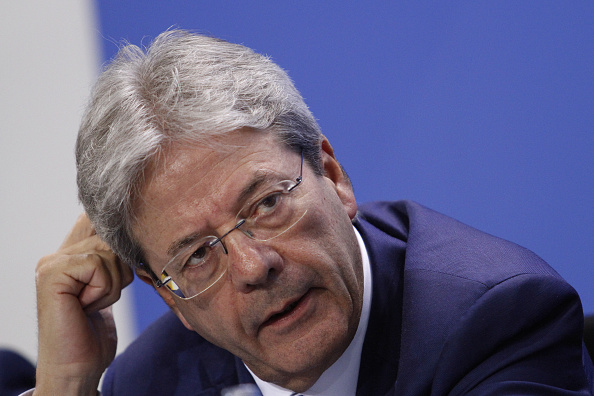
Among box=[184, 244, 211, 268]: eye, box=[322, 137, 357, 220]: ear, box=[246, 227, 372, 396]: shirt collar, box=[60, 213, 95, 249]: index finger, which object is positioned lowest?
box=[246, 227, 372, 396]: shirt collar

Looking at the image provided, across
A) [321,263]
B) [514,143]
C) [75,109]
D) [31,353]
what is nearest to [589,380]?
[321,263]

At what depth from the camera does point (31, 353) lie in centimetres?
365

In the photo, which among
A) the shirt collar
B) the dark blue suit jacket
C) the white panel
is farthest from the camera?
the white panel

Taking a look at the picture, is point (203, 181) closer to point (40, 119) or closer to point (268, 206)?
point (268, 206)

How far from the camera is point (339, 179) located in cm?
166

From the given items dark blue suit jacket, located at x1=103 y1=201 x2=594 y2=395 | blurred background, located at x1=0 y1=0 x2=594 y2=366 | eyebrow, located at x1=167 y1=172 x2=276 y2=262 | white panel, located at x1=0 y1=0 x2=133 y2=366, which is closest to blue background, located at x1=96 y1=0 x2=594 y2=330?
blurred background, located at x1=0 y1=0 x2=594 y2=366

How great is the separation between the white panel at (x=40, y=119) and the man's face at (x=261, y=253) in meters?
2.06

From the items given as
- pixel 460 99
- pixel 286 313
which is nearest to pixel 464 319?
pixel 286 313

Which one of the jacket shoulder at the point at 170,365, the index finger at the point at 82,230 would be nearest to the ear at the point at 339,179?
the jacket shoulder at the point at 170,365

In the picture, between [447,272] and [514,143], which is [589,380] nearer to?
[447,272]

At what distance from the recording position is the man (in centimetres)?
136

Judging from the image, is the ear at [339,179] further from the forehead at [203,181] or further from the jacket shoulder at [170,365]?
the jacket shoulder at [170,365]

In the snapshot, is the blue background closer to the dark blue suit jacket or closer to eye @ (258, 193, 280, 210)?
the dark blue suit jacket

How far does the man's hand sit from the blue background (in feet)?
4.37
